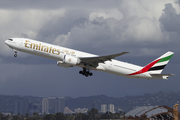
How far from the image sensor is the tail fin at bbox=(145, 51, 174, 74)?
50.9 metres

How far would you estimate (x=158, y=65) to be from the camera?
51.6 m

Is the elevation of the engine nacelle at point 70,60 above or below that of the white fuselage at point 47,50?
below

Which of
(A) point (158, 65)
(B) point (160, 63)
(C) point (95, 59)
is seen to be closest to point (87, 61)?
(C) point (95, 59)

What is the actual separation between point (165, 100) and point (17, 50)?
17175cm

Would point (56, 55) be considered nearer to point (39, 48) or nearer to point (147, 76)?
point (39, 48)

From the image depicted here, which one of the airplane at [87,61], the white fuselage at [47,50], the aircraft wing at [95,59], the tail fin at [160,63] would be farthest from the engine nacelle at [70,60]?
the tail fin at [160,63]

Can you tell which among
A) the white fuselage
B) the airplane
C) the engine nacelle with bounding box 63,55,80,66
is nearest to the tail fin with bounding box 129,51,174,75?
the airplane

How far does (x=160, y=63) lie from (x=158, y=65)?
2.36 ft

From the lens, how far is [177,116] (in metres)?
78.9

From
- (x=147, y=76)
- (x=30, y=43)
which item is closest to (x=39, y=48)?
(x=30, y=43)

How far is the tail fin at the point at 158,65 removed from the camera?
A: 50.4 m

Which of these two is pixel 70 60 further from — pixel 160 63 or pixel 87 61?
pixel 160 63

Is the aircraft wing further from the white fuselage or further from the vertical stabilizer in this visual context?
the vertical stabilizer

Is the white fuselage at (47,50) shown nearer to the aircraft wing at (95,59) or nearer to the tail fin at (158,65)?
the aircraft wing at (95,59)
